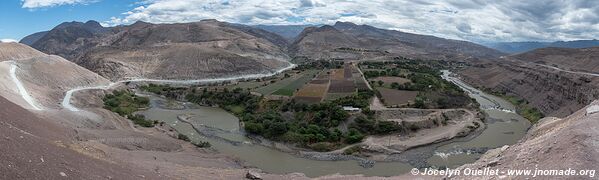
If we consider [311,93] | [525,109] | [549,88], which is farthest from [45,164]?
[549,88]

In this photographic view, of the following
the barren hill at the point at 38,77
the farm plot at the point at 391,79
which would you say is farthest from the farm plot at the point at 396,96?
the barren hill at the point at 38,77

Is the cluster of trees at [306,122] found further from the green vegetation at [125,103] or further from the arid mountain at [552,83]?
the arid mountain at [552,83]

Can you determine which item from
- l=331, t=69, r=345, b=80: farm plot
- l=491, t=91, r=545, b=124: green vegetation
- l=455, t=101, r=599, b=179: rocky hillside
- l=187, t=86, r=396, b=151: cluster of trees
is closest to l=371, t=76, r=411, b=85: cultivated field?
l=331, t=69, r=345, b=80: farm plot

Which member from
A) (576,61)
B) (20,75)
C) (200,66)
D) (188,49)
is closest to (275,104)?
(20,75)

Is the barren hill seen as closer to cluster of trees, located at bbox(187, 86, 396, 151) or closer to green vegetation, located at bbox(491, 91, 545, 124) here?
cluster of trees, located at bbox(187, 86, 396, 151)

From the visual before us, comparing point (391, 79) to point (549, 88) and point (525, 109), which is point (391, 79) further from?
point (549, 88)
